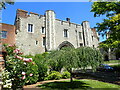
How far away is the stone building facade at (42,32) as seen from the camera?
61.0 ft

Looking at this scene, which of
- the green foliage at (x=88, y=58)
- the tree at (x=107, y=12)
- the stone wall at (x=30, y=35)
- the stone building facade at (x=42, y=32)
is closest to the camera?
the green foliage at (x=88, y=58)

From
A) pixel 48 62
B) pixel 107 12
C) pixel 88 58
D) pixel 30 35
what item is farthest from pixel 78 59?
pixel 30 35

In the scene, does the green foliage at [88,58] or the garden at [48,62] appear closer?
the garden at [48,62]

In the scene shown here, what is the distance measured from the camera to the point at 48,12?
70.2ft

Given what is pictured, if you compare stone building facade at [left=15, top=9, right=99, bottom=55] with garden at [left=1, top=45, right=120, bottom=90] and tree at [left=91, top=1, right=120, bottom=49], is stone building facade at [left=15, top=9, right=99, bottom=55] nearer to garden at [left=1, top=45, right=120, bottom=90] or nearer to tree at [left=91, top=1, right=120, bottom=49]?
garden at [left=1, top=45, right=120, bottom=90]

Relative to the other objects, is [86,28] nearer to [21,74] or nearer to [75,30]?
[75,30]

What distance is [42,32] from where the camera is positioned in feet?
69.1

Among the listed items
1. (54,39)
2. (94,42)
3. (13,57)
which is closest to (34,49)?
(54,39)

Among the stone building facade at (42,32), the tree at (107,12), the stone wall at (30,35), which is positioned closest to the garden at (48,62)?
the tree at (107,12)

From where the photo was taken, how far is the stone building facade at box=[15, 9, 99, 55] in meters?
18.6

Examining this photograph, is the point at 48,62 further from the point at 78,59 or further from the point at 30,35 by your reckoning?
the point at 30,35

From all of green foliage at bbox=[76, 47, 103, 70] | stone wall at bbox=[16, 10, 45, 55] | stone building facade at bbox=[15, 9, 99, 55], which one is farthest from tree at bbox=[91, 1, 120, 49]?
stone wall at bbox=[16, 10, 45, 55]

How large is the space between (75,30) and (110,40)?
52.3 feet

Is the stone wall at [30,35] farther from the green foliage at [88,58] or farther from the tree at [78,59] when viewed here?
the green foliage at [88,58]
